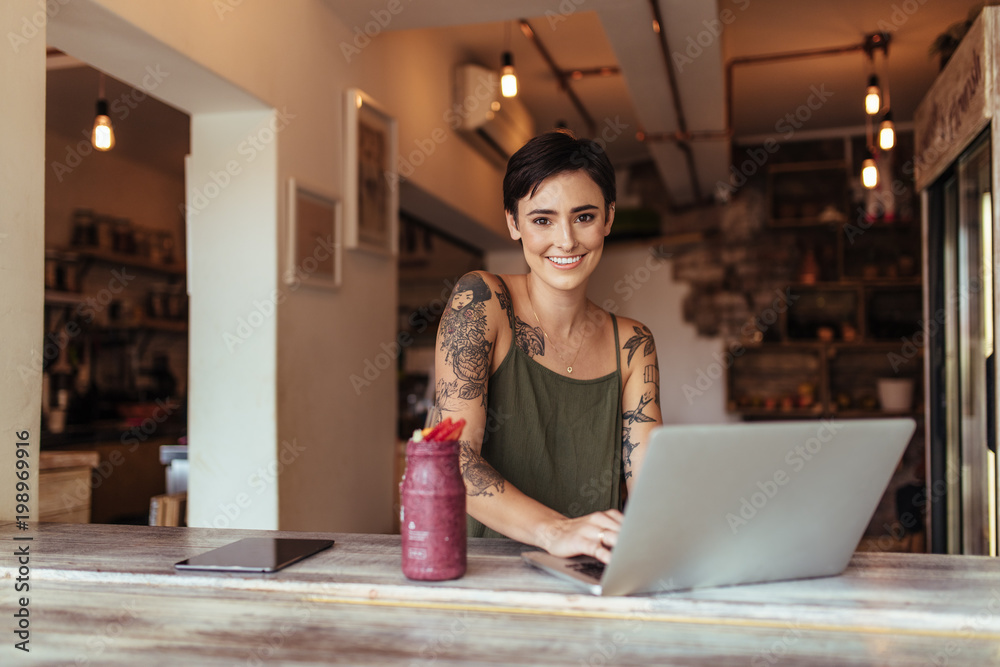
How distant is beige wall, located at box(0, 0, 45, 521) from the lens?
1646 mm

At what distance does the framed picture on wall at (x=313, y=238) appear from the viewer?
314 cm

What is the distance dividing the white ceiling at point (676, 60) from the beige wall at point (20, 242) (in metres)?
1.96

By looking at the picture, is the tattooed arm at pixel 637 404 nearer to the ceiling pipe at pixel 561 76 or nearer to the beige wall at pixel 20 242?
the beige wall at pixel 20 242

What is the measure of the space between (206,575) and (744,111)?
626 cm

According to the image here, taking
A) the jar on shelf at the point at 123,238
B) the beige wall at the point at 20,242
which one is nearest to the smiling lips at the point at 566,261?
the beige wall at the point at 20,242

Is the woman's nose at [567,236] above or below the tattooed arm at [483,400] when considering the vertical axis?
above

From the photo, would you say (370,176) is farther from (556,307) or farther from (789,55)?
(789,55)

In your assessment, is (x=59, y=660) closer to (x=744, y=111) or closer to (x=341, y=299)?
(x=341, y=299)

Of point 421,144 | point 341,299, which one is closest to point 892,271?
point 421,144

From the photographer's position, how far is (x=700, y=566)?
3.18 feet

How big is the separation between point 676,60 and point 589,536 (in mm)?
3494

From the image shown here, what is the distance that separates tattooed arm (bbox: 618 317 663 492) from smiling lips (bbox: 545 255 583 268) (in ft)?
0.89

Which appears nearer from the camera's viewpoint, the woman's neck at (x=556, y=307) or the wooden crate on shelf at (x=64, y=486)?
the woman's neck at (x=556, y=307)

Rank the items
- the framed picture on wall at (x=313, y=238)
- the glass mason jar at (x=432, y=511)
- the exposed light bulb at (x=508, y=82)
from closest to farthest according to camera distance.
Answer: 1. the glass mason jar at (x=432, y=511)
2. the framed picture on wall at (x=313, y=238)
3. the exposed light bulb at (x=508, y=82)
